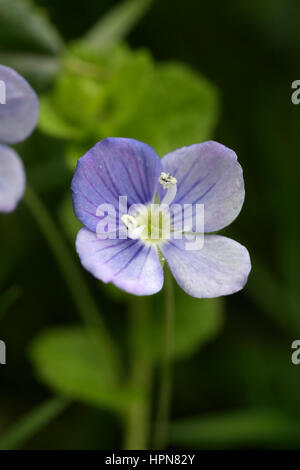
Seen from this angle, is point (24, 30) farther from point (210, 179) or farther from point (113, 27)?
point (210, 179)

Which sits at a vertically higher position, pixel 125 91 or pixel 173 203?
pixel 125 91

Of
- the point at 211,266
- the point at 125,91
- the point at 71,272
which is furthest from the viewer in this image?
the point at 71,272

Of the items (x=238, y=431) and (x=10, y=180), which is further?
(x=238, y=431)

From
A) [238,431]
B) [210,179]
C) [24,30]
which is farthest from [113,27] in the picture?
[238,431]

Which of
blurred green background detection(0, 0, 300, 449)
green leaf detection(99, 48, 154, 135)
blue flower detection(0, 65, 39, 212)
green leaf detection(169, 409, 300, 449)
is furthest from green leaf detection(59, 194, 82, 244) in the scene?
green leaf detection(169, 409, 300, 449)

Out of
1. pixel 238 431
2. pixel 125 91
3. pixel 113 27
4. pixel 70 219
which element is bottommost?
pixel 238 431

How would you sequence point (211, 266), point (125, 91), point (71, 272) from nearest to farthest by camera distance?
1. point (211, 266)
2. point (125, 91)
3. point (71, 272)

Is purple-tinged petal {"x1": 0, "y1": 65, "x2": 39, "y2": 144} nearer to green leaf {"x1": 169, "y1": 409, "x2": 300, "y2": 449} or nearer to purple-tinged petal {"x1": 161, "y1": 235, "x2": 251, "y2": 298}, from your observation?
purple-tinged petal {"x1": 161, "y1": 235, "x2": 251, "y2": 298}
